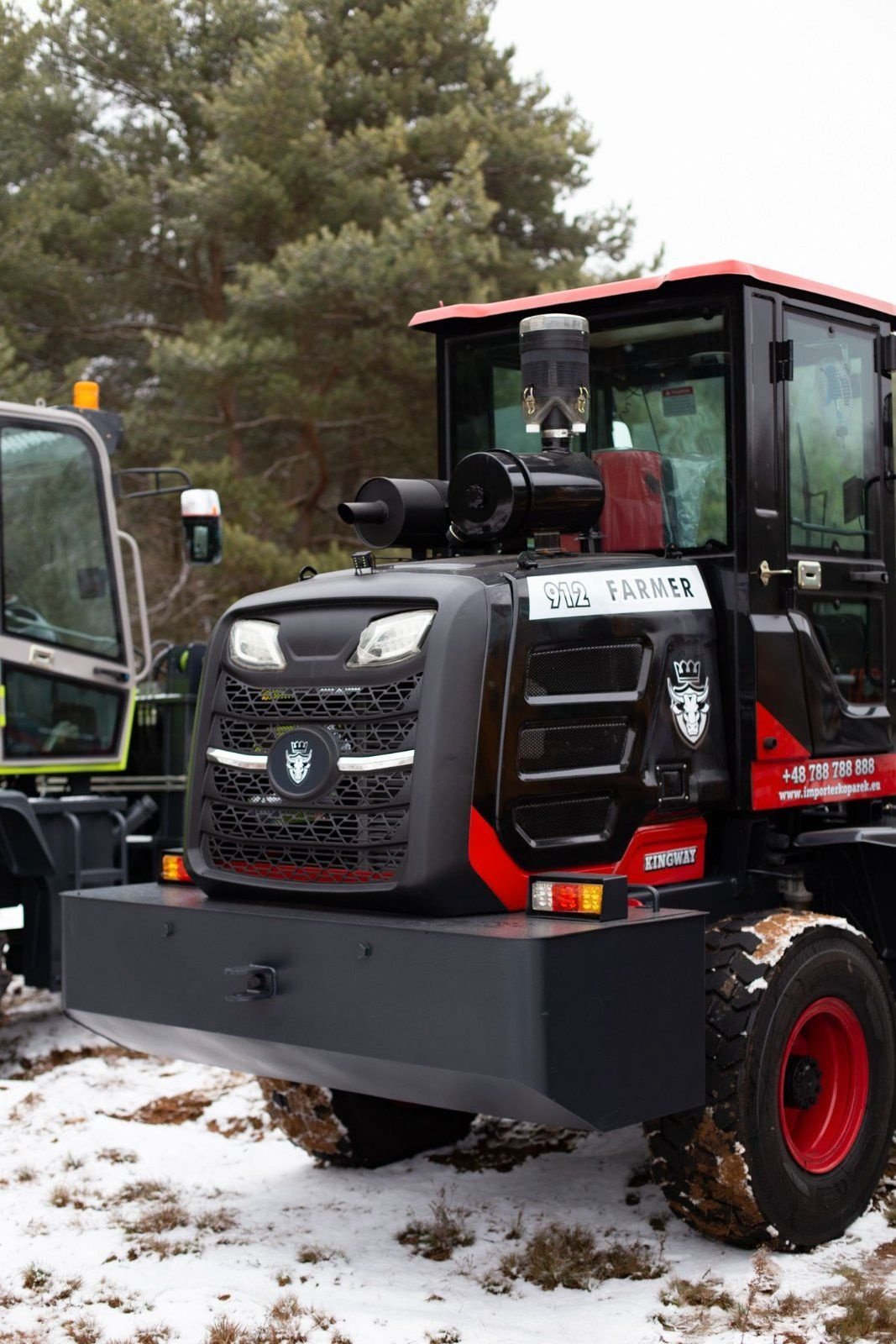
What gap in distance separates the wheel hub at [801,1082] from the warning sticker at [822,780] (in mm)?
783

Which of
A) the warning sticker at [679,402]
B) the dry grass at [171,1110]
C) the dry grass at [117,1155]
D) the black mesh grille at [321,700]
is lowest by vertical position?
the dry grass at [171,1110]

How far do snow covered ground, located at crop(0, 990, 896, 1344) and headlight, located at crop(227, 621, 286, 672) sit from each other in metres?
1.77

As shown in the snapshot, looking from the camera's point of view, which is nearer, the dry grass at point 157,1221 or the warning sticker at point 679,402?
the dry grass at point 157,1221

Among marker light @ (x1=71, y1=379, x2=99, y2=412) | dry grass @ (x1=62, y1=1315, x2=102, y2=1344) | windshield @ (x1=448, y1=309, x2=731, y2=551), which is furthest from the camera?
marker light @ (x1=71, y1=379, x2=99, y2=412)

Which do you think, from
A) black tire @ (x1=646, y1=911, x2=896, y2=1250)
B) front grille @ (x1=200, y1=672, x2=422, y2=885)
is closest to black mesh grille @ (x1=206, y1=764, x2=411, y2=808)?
front grille @ (x1=200, y1=672, x2=422, y2=885)

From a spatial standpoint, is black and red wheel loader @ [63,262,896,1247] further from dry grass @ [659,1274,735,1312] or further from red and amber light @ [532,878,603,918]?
dry grass @ [659,1274,735,1312]

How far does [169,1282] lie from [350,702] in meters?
1.78

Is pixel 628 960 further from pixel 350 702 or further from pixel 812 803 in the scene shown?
pixel 812 803

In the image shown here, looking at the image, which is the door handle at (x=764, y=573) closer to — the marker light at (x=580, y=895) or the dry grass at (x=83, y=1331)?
the marker light at (x=580, y=895)

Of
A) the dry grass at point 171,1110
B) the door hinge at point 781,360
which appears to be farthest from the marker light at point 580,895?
the dry grass at point 171,1110

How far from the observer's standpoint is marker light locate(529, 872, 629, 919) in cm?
421

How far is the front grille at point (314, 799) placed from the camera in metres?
4.45

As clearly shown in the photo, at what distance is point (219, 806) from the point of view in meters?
4.92

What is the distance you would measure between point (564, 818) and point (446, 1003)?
75 cm
